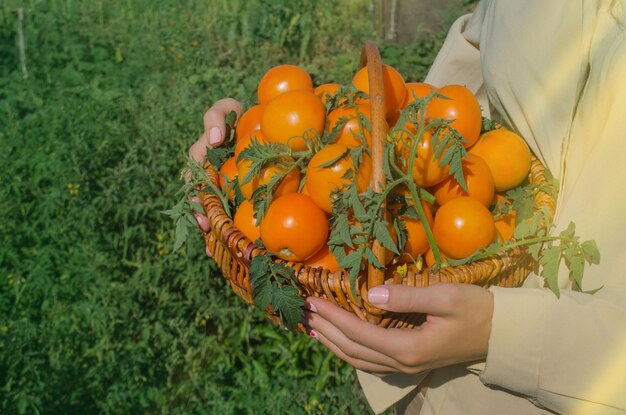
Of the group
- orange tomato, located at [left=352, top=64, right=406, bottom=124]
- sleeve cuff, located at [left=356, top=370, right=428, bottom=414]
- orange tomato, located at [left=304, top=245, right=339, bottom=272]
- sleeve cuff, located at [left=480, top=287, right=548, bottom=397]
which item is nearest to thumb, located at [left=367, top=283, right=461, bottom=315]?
sleeve cuff, located at [left=480, top=287, right=548, bottom=397]

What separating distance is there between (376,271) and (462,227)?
22 centimetres

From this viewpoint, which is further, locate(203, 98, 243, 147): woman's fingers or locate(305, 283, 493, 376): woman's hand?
locate(203, 98, 243, 147): woman's fingers

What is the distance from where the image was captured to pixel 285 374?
253cm

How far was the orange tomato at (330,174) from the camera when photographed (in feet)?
4.21

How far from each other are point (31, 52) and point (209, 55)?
1.42 metres

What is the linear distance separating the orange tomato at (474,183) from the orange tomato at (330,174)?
214mm

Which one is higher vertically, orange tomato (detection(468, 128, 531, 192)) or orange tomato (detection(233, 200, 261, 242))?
orange tomato (detection(468, 128, 531, 192))

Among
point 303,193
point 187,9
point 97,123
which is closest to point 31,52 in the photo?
point 187,9

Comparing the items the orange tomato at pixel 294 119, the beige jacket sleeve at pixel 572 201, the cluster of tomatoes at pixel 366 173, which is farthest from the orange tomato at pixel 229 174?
the beige jacket sleeve at pixel 572 201

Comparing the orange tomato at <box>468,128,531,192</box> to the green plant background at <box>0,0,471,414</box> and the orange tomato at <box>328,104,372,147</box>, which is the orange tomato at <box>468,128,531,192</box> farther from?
the green plant background at <box>0,0,471,414</box>

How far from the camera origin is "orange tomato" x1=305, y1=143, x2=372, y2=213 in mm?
1283

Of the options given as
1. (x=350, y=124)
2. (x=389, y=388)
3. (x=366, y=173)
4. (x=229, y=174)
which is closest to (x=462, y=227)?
(x=366, y=173)

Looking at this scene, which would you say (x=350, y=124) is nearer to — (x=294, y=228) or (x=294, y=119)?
(x=294, y=119)

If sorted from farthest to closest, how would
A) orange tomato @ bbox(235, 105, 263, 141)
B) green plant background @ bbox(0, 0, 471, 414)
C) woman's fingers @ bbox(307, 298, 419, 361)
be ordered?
green plant background @ bbox(0, 0, 471, 414) < orange tomato @ bbox(235, 105, 263, 141) < woman's fingers @ bbox(307, 298, 419, 361)
